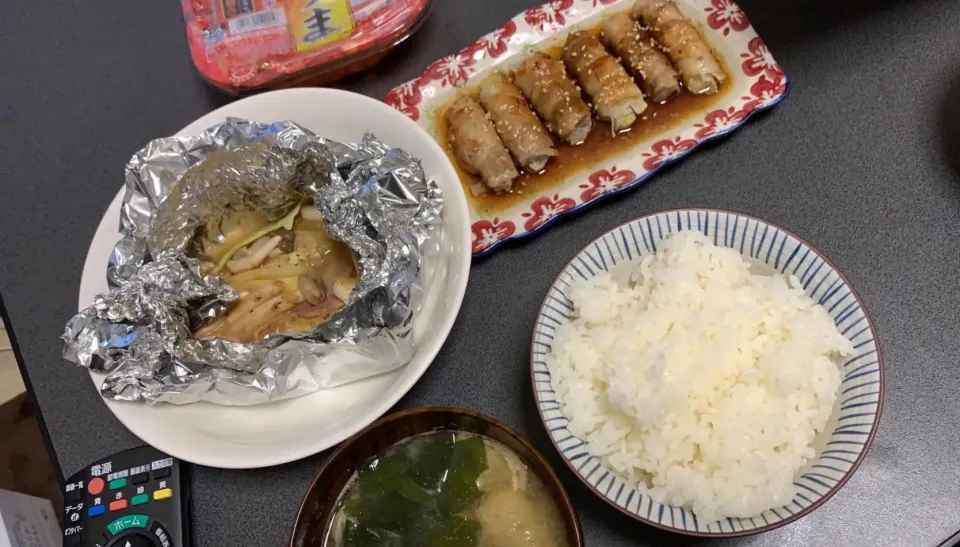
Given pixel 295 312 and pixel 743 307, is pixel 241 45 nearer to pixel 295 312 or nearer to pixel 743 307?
pixel 295 312

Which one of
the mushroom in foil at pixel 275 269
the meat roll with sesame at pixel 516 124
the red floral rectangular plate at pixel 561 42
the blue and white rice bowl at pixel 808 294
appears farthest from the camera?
the meat roll with sesame at pixel 516 124

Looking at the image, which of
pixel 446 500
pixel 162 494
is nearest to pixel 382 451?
pixel 446 500

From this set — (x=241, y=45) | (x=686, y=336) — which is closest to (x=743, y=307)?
(x=686, y=336)

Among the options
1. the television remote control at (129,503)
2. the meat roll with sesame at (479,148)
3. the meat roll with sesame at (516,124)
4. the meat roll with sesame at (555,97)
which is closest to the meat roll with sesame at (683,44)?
the meat roll with sesame at (555,97)

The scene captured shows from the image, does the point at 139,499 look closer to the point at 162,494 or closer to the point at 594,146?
the point at 162,494

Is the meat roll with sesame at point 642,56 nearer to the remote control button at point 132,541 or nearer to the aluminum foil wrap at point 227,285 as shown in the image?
the aluminum foil wrap at point 227,285

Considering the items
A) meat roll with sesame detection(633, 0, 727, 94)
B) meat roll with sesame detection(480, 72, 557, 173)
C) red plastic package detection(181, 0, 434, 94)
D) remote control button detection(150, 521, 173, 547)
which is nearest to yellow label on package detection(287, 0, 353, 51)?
red plastic package detection(181, 0, 434, 94)
